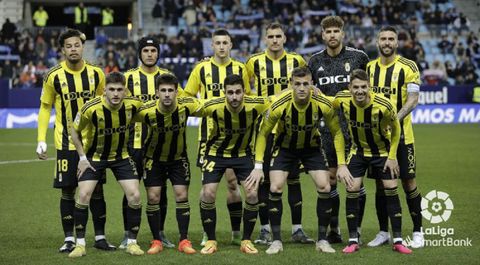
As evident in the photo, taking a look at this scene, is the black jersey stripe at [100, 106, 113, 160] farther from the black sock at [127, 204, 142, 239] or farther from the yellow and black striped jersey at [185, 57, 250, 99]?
the yellow and black striped jersey at [185, 57, 250, 99]

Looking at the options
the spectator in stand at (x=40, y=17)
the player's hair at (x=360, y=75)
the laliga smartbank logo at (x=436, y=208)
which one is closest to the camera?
the player's hair at (x=360, y=75)

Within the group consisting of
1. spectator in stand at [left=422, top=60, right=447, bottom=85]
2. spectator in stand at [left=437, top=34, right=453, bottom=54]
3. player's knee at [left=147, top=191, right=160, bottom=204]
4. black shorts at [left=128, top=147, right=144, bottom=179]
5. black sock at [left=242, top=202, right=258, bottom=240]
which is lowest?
black sock at [left=242, top=202, right=258, bottom=240]

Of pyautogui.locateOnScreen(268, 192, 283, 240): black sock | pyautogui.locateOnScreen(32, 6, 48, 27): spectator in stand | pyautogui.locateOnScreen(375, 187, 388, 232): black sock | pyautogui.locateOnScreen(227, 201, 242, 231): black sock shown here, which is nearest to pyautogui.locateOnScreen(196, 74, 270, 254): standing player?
pyautogui.locateOnScreen(268, 192, 283, 240): black sock

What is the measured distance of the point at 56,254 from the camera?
27.2ft

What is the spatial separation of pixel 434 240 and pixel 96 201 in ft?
11.5

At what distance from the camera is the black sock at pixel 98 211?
8594mm

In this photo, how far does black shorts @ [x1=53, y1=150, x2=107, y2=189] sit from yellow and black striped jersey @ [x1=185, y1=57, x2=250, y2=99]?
4.84 feet

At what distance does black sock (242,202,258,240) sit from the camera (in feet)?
27.7

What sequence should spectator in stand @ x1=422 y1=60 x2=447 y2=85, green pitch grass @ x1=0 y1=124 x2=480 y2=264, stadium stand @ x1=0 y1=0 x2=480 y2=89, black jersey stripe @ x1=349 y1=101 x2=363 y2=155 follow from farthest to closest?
1. spectator in stand @ x1=422 y1=60 x2=447 y2=85
2. stadium stand @ x1=0 y1=0 x2=480 y2=89
3. black jersey stripe @ x1=349 y1=101 x2=363 y2=155
4. green pitch grass @ x1=0 y1=124 x2=480 y2=264

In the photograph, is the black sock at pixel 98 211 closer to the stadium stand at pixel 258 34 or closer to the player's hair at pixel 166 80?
the player's hair at pixel 166 80

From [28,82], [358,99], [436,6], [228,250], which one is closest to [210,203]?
[228,250]

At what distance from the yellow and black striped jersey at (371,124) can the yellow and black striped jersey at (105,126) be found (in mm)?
2070

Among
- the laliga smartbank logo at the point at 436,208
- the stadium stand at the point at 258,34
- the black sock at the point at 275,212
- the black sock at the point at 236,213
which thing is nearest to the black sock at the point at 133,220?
the black sock at the point at 236,213

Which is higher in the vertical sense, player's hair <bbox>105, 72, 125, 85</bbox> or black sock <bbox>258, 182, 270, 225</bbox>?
player's hair <bbox>105, 72, 125, 85</bbox>
